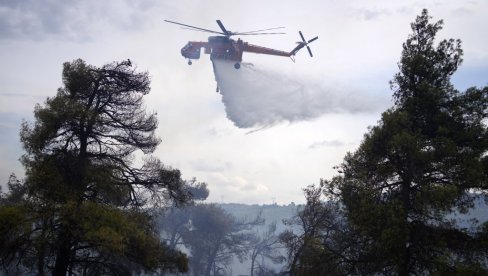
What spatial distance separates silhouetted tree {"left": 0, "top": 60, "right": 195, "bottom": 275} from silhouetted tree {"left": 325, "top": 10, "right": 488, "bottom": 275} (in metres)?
6.27

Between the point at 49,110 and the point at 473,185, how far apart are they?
1284 centimetres

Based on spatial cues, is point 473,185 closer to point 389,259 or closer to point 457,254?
point 457,254

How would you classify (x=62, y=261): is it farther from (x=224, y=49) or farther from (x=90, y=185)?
(x=224, y=49)

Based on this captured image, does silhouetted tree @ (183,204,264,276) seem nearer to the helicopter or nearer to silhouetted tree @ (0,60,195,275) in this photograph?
the helicopter

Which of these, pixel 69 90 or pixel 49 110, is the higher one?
pixel 69 90

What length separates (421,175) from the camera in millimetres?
12672

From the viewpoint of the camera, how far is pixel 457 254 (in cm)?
1287

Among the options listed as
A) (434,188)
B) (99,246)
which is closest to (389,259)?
(434,188)

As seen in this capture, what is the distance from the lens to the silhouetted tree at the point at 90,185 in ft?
37.9

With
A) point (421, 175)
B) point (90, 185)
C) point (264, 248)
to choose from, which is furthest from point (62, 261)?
point (264, 248)

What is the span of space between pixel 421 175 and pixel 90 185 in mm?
10363

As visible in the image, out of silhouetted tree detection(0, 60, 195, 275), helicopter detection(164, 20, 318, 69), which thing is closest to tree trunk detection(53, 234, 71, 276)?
silhouetted tree detection(0, 60, 195, 275)

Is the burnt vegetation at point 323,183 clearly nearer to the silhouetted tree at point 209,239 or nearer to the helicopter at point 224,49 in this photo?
the helicopter at point 224,49

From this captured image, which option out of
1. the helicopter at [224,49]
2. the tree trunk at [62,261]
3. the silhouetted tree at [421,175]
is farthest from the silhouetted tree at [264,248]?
the tree trunk at [62,261]
